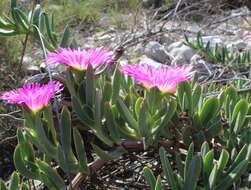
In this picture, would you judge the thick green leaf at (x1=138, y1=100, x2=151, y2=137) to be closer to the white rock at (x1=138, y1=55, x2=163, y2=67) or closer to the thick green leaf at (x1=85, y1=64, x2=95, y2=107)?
the thick green leaf at (x1=85, y1=64, x2=95, y2=107)

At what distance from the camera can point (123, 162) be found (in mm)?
790

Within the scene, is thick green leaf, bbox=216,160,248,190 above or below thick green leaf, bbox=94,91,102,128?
below

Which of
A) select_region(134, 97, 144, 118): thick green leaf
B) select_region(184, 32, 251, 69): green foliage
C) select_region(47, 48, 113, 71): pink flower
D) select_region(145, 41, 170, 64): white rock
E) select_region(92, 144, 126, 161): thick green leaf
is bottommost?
select_region(145, 41, 170, 64): white rock

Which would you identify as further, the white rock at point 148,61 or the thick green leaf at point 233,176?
the white rock at point 148,61

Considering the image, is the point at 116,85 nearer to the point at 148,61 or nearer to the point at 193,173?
the point at 193,173

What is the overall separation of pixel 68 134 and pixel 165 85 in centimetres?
14

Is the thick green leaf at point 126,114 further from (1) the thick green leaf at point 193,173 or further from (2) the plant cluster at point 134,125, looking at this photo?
(1) the thick green leaf at point 193,173

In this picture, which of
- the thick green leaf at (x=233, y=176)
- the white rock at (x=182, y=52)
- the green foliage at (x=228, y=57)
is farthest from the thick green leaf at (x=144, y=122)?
the white rock at (x=182, y=52)

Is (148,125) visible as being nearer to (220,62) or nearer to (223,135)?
(223,135)

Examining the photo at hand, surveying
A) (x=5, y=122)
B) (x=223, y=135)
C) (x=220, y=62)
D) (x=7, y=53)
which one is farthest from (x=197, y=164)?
(x=7, y=53)

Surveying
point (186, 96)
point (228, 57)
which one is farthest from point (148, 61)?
point (186, 96)

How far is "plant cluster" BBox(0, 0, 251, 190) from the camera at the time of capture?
0.62 metres

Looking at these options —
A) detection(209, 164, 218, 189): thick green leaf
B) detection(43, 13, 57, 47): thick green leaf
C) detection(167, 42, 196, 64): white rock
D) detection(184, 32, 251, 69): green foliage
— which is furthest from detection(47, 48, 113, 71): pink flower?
detection(167, 42, 196, 64): white rock

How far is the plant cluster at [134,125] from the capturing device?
62 centimetres
